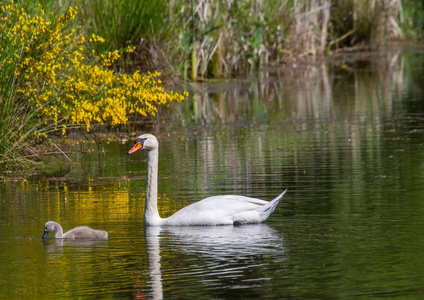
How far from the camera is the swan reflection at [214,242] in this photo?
830cm

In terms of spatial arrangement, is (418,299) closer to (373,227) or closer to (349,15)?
(373,227)

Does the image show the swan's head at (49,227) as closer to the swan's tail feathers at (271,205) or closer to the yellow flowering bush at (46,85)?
the swan's tail feathers at (271,205)

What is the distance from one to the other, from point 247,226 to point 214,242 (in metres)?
0.86

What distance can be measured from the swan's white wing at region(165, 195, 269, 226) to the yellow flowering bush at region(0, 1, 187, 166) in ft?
12.7

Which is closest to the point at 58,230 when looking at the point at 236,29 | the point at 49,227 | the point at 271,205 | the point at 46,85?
the point at 49,227

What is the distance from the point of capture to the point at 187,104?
2231 centimetres

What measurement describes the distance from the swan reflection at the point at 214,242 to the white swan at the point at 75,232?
430 millimetres

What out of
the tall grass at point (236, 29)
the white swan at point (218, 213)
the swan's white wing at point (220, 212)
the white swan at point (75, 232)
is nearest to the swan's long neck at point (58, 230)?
the white swan at point (75, 232)

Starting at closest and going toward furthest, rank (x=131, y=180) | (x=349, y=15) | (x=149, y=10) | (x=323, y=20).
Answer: (x=131, y=180) → (x=149, y=10) → (x=323, y=20) → (x=349, y=15)

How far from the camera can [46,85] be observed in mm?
14047

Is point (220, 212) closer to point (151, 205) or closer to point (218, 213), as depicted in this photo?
point (218, 213)

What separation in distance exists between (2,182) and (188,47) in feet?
40.1

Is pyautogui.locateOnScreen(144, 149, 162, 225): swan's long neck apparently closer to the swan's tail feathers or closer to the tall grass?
the swan's tail feathers

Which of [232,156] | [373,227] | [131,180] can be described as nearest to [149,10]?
[232,156]
